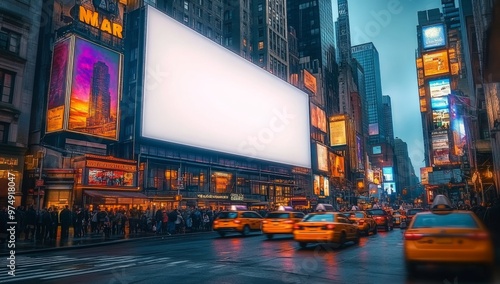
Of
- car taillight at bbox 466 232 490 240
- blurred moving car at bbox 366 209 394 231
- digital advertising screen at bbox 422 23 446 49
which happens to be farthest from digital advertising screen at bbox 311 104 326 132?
car taillight at bbox 466 232 490 240

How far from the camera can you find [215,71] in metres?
51.8

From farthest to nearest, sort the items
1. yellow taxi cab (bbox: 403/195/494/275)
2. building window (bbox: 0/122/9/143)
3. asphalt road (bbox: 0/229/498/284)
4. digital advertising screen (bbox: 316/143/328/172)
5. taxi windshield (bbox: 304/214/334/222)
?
digital advertising screen (bbox: 316/143/328/172) → building window (bbox: 0/122/9/143) → taxi windshield (bbox: 304/214/334/222) → asphalt road (bbox: 0/229/498/284) → yellow taxi cab (bbox: 403/195/494/275)

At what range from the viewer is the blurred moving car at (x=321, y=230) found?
48.4 feet

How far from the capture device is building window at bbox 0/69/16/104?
30.4 metres

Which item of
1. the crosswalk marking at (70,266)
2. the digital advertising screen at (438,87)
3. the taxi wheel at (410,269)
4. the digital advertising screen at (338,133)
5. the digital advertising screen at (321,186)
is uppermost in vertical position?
the digital advertising screen at (438,87)

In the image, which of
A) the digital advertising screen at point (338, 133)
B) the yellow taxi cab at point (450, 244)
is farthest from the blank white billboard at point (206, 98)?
the digital advertising screen at point (338, 133)

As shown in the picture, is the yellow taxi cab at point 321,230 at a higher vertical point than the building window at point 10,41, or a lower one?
lower

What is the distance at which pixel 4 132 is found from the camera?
98.6 ft

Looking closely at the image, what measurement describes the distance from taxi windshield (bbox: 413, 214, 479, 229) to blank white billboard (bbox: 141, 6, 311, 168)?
1365 inches

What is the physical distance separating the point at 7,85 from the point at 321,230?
91.9 feet

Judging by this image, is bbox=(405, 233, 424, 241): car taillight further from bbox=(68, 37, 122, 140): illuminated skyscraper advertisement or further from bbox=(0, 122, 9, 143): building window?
bbox=(68, 37, 122, 140): illuminated skyscraper advertisement

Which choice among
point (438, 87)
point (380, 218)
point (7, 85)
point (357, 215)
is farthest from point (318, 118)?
point (357, 215)

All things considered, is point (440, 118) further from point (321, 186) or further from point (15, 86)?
point (15, 86)

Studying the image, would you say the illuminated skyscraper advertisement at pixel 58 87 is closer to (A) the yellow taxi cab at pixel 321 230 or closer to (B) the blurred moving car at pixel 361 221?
(B) the blurred moving car at pixel 361 221
